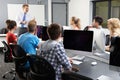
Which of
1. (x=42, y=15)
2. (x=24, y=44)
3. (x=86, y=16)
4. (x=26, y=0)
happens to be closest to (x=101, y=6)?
(x=86, y=16)

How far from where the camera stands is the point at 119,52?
212cm

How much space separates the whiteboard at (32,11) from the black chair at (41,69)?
5616 millimetres

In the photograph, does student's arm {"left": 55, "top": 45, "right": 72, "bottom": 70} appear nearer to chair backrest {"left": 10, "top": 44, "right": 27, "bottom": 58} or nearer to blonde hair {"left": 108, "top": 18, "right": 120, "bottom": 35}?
chair backrest {"left": 10, "top": 44, "right": 27, "bottom": 58}

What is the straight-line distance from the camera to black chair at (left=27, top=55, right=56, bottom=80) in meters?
2.08

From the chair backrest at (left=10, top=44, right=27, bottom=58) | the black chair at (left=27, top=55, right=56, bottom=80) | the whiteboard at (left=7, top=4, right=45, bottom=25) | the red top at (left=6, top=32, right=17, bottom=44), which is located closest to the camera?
A: the black chair at (left=27, top=55, right=56, bottom=80)

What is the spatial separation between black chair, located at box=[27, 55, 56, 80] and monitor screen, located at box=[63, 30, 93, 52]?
842mm

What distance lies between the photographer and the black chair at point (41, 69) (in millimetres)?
2081

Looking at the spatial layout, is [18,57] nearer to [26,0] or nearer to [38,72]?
[38,72]

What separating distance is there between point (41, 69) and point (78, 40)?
900mm

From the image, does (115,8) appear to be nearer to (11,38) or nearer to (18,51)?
(11,38)

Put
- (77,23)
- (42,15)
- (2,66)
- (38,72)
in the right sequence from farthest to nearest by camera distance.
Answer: (42,15), (2,66), (77,23), (38,72)

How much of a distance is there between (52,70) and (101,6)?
5498 millimetres

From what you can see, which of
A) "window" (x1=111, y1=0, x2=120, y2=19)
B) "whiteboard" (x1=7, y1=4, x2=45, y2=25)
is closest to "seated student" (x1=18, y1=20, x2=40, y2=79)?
"window" (x1=111, y1=0, x2=120, y2=19)

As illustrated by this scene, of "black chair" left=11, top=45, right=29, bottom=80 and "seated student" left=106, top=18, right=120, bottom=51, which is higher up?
"seated student" left=106, top=18, right=120, bottom=51
